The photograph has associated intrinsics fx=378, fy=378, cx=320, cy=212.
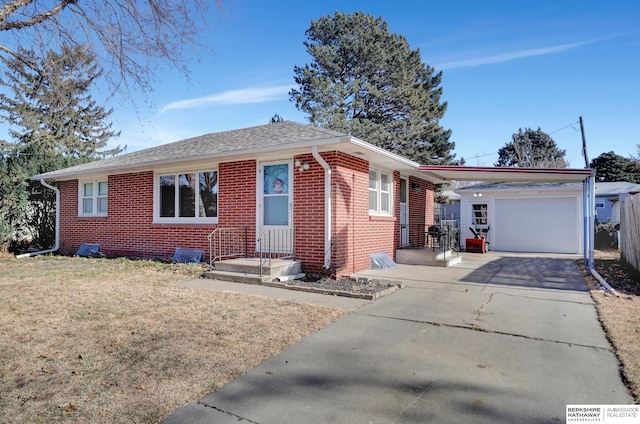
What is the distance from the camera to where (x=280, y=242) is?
9.07 meters

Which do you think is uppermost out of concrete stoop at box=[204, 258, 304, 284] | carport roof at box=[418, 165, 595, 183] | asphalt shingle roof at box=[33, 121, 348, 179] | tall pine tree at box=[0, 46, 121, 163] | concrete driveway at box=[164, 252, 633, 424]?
tall pine tree at box=[0, 46, 121, 163]

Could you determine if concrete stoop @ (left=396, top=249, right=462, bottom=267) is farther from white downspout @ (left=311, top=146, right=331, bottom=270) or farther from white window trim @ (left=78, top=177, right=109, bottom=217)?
white window trim @ (left=78, top=177, right=109, bottom=217)

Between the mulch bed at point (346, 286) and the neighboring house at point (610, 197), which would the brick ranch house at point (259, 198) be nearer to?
the mulch bed at point (346, 286)

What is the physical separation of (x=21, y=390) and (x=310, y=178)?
6238 mm

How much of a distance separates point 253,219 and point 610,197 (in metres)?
22.5

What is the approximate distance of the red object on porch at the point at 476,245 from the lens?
1461cm

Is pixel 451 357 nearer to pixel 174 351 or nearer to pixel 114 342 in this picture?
pixel 174 351

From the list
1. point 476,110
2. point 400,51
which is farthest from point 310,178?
point 400,51

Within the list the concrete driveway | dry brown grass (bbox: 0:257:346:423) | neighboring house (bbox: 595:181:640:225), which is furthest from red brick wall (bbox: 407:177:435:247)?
neighboring house (bbox: 595:181:640:225)

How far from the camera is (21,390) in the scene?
3.16 meters

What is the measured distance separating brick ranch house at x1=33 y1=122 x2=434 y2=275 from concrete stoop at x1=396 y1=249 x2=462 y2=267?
512 millimetres

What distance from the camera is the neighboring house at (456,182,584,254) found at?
14633 millimetres

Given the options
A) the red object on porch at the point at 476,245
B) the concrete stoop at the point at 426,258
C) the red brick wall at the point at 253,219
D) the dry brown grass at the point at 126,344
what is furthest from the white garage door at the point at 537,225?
the dry brown grass at the point at 126,344

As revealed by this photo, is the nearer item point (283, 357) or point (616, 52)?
point (283, 357)
